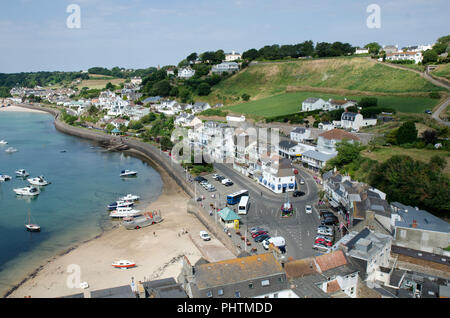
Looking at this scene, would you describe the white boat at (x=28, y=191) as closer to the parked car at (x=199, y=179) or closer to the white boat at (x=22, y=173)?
the white boat at (x=22, y=173)

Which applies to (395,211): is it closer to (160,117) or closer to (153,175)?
(153,175)


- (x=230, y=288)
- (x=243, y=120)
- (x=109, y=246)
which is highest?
A: (x=243, y=120)

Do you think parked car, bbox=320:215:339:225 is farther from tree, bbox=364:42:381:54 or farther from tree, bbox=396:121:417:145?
tree, bbox=364:42:381:54

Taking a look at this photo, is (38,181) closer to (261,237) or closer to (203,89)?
(261,237)

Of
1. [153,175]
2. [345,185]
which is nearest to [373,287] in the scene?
[345,185]

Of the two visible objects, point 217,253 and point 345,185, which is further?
point 345,185

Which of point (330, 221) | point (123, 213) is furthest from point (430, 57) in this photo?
point (123, 213)

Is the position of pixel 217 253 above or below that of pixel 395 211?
below
